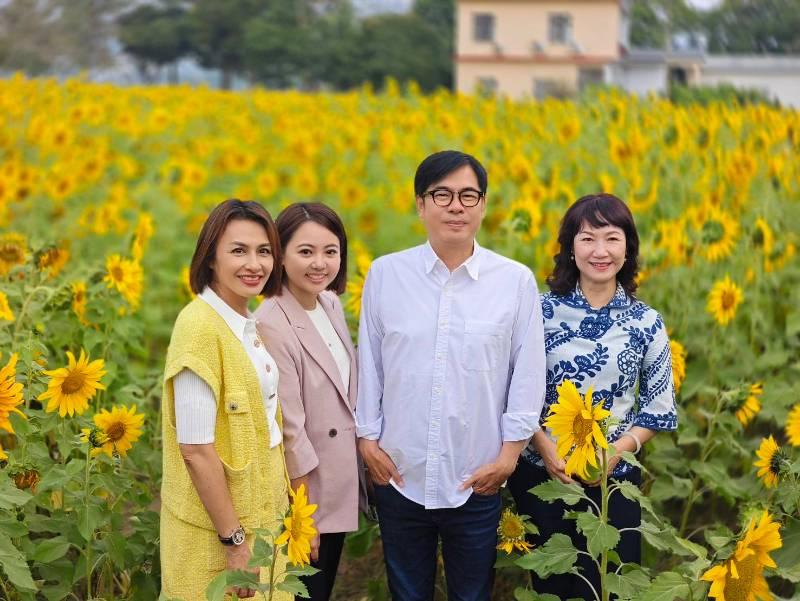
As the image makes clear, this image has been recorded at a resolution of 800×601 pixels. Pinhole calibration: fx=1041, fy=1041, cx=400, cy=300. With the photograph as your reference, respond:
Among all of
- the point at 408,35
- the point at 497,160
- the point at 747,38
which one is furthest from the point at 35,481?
the point at 747,38

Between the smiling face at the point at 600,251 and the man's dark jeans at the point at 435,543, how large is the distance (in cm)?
48

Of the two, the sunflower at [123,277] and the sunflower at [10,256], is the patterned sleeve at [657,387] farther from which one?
the sunflower at [10,256]

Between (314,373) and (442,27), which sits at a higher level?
(442,27)

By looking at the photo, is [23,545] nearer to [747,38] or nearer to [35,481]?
[35,481]

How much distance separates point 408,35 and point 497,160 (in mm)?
35314

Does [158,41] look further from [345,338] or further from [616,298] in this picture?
[616,298]

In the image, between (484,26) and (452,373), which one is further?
(484,26)

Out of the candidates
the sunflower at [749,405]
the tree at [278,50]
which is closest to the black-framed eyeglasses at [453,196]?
the sunflower at [749,405]

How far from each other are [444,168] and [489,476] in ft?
1.87

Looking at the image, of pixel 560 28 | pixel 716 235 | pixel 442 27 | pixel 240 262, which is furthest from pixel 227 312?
pixel 442 27

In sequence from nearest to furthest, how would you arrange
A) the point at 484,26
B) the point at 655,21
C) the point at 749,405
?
the point at 749,405 < the point at 484,26 < the point at 655,21

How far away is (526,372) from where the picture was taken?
1.92 metres

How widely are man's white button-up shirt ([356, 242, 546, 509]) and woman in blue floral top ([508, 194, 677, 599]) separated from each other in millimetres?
103

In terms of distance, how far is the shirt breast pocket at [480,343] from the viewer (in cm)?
190
